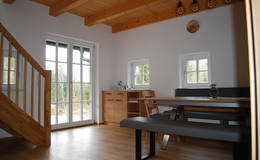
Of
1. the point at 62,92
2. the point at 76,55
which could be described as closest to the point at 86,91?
the point at 62,92

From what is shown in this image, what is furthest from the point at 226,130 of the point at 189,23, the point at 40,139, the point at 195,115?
the point at 189,23

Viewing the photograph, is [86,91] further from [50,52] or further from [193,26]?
[193,26]

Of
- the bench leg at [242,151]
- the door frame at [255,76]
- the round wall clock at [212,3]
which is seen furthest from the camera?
the round wall clock at [212,3]

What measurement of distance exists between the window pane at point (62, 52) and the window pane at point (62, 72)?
11 centimetres

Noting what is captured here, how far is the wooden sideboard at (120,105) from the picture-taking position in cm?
440

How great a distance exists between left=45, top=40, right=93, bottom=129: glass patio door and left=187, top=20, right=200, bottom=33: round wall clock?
2.47 metres

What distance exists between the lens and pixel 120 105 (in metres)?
4.53

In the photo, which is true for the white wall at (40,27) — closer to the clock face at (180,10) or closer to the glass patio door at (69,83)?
the glass patio door at (69,83)

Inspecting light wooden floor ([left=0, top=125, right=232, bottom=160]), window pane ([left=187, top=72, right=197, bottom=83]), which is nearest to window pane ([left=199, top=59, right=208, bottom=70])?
window pane ([left=187, top=72, right=197, bottom=83])

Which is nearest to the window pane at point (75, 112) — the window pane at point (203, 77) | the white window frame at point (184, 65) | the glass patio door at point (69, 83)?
the glass patio door at point (69, 83)

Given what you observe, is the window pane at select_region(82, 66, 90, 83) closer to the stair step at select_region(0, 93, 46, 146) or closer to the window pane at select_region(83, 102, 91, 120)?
the window pane at select_region(83, 102, 91, 120)

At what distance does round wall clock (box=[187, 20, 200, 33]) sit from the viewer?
394 centimetres

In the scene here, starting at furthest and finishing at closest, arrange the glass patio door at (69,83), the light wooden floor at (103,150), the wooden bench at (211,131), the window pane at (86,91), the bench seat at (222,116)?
the window pane at (86,91) < the glass patio door at (69,83) < the bench seat at (222,116) < the light wooden floor at (103,150) < the wooden bench at (211,131)

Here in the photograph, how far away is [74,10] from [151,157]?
11.4ft
